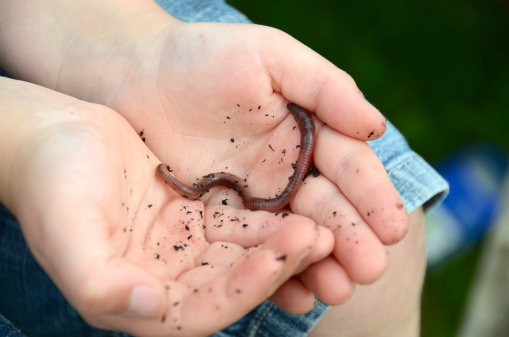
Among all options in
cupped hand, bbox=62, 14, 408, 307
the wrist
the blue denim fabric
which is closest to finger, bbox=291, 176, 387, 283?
cupped hand, bbox=62, 14, 408, 307

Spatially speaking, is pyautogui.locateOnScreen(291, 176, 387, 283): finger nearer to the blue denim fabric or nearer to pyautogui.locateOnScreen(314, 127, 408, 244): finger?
pyautogui.locateOnScreen(314, 127, 408, 244): finger

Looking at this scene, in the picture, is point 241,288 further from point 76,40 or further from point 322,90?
point 76,40

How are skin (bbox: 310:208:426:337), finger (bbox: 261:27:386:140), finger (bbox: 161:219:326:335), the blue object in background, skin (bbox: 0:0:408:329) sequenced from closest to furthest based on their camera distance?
finger (bbox: 161:219:326:335) → skin (bbox: 0:0:408:329) → finger (bbox: 261:27:386:140) → skin (bbox: 310:208:426:337) → the blue object in background

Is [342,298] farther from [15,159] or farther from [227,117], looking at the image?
[15,159]

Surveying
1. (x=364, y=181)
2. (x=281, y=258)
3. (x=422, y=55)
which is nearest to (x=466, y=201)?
(x=422, y=55)

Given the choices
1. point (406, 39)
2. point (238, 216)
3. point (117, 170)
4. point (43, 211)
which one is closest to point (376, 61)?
point (406, 39)

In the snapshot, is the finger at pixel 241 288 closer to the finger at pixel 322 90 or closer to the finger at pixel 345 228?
the finger at pixel 345 228
